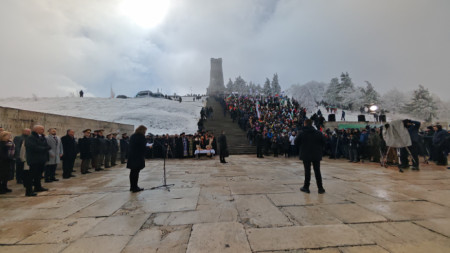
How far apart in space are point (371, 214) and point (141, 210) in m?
3.56

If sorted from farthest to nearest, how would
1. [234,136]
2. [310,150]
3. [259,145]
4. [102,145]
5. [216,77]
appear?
[216,77], [234,136], [259,145], [102,145], [310,150]

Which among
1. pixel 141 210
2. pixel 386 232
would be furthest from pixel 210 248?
pixel 386 232

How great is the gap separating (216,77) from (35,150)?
73524mm

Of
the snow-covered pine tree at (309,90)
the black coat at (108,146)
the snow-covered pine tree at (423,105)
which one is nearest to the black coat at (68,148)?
the black coat at (108,146)

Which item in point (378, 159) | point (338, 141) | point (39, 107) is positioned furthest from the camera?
point (39, 107)

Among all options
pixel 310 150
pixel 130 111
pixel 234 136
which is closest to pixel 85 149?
pixel 310 150

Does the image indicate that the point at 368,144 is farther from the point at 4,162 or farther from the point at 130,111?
the point at 130,111

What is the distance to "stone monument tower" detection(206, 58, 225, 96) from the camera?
7466 cm

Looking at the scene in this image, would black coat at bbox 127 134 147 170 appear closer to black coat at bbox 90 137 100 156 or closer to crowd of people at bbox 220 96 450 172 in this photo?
crowd of people at bbox 220 96 450 172

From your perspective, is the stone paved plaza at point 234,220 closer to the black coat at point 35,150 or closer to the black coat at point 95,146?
the black coat at point 35,150

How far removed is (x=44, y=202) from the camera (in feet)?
13.6

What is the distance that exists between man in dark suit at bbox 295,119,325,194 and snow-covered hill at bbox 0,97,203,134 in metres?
17.9

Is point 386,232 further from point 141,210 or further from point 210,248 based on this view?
point 141,210

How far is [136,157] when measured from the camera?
494cm
